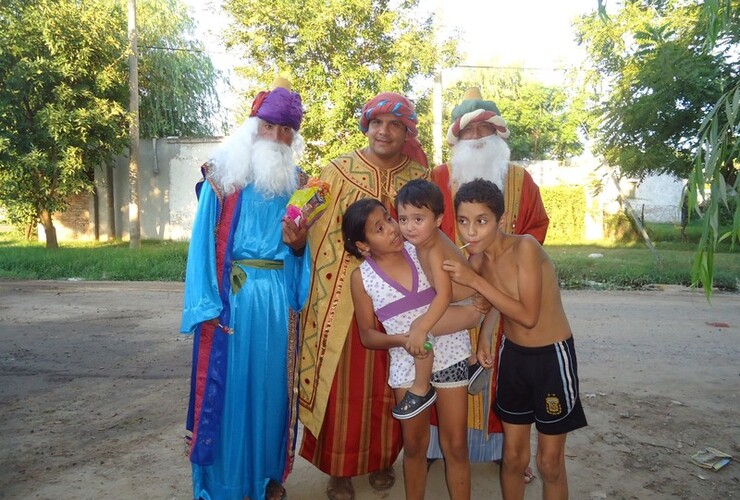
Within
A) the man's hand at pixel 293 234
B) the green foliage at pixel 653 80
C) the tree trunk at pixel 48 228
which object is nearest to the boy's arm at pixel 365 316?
the man's hand at pixel 293 234

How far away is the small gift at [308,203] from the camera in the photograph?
2.73 meters

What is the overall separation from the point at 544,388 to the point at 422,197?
0.93m

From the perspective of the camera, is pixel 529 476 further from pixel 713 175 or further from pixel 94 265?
pixel 94 265

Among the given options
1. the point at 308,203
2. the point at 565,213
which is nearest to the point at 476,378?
the point at 308,203

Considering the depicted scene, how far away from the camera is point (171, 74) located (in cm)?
1864

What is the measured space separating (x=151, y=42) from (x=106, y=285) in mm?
10649

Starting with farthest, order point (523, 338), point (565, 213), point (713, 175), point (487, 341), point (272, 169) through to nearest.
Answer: point (565, 213)
point (272, 169)
point (487, 341)
point (523, 338)
point (713, 175)

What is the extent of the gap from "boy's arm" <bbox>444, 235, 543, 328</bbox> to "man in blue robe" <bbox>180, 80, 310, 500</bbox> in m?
0.84

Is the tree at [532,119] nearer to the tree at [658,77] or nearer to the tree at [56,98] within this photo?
the tree at [658,77]

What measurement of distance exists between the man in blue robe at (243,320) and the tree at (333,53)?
916 cm

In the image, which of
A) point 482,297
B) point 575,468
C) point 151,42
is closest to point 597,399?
point 575,468

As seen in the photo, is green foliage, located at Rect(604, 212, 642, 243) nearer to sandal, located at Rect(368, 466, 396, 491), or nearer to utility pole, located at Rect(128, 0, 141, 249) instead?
utility pole, located at Rect(128, 0, 141, 249)

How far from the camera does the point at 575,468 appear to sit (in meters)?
3.38

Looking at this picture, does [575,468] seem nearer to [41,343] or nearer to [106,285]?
[41,343]
